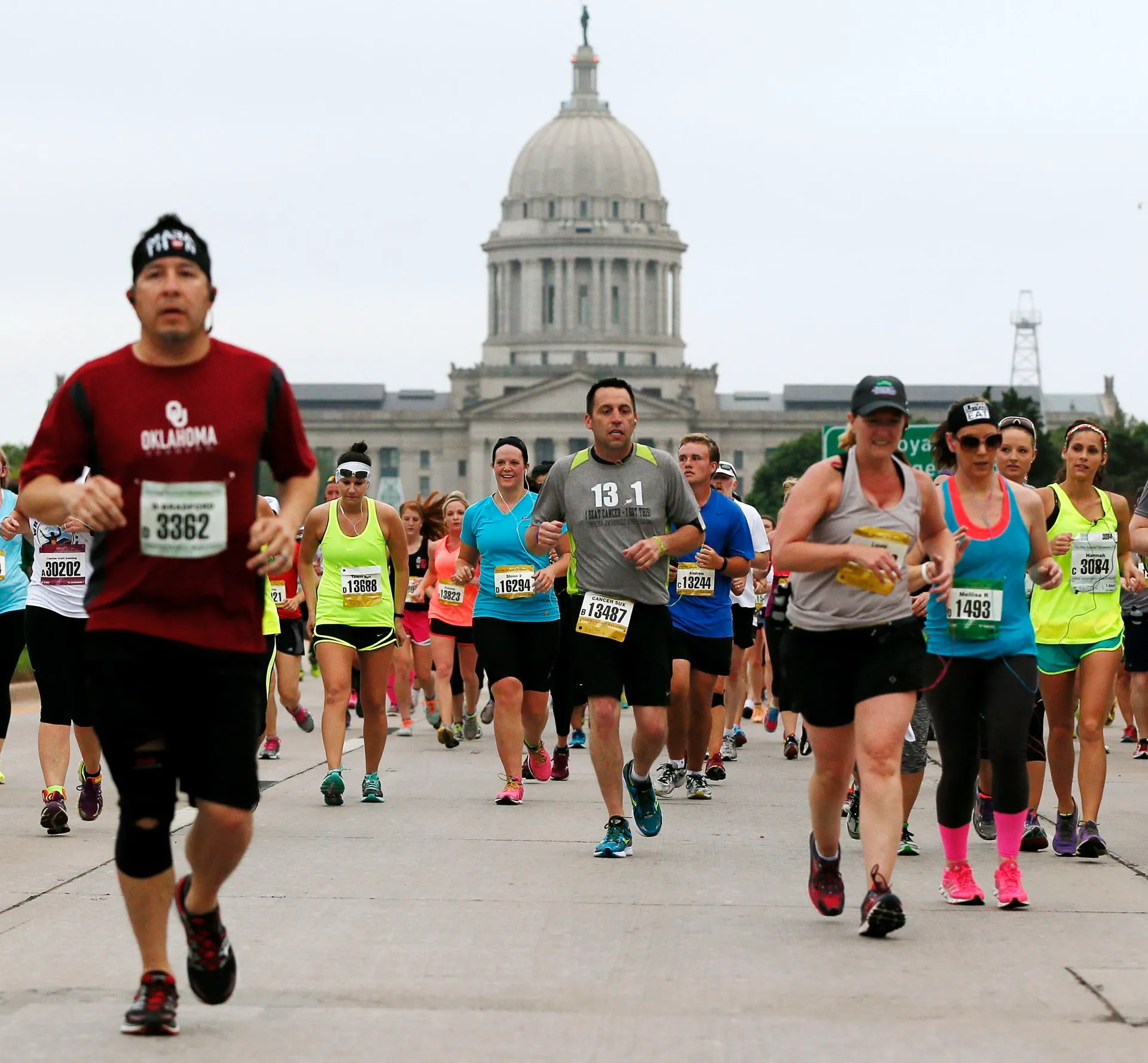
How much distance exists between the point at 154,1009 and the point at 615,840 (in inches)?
161

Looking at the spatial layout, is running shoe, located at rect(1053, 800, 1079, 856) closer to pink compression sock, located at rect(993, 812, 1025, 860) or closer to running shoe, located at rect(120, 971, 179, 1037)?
pink compression sock, located at rect(993, 812, 1025, 860)

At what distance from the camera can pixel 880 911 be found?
7.39m

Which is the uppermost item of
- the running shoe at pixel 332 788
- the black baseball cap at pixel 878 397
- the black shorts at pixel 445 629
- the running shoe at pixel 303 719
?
the black baseball cap at pixel 878 397

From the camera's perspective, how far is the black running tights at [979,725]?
825 cm

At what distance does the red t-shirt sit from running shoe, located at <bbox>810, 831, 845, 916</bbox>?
106 inches

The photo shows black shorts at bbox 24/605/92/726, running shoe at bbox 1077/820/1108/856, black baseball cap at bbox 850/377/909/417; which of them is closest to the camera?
black baseball cap at bbox 850/377/909/417

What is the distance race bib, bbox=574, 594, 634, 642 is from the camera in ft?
31.4

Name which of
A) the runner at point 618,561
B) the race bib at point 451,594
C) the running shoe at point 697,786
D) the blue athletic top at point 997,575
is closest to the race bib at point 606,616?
the runner at point 618,561

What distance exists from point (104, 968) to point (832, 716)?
8.22 ft

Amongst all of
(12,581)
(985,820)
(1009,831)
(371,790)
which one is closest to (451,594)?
(371,790)

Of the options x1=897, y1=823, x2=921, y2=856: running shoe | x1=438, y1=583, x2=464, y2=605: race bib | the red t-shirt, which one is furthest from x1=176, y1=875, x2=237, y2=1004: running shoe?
x1=438, y1=583, x2=464, y2=605: race bib

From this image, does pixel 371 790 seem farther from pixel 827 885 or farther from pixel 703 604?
pixel 827 885

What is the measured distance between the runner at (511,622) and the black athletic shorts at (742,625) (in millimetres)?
3519

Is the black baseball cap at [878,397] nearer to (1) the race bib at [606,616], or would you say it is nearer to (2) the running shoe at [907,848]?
(1) the race bib at [606,616]
